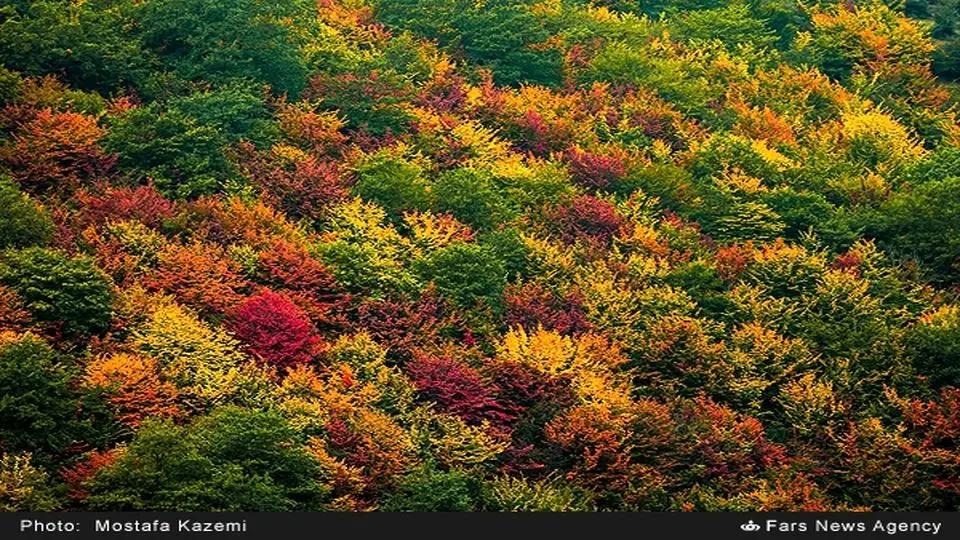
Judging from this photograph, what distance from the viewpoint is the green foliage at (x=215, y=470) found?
59.7 metres

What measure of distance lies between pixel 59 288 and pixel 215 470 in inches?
392

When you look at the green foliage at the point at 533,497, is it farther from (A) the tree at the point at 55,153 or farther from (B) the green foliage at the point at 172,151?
(A) the tree at the point at 55,153

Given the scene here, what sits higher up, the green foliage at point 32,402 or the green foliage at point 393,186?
the green foliage at point 32,402

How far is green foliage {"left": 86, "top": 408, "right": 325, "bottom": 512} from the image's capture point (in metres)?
59.7

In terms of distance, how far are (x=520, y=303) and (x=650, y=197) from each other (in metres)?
14.1

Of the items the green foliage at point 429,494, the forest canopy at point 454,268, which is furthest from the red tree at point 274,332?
the green foliage at point 429,494

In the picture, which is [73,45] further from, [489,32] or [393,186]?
[489,32]

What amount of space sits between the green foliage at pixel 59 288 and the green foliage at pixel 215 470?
5.84 meters

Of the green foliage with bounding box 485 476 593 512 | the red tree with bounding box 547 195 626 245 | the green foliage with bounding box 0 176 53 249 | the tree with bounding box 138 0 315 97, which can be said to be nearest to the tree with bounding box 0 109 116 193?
the green foliage with bounding box 0 176 53 249

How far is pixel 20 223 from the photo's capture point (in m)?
70.2

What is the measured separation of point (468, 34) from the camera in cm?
10162

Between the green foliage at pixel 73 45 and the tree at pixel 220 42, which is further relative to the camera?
the tree at pixel 220 42

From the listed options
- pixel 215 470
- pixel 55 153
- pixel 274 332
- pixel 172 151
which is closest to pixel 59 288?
pixel 274 332

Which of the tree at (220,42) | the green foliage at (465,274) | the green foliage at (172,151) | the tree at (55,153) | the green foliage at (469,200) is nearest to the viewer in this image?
the green foliage at (465,274)
